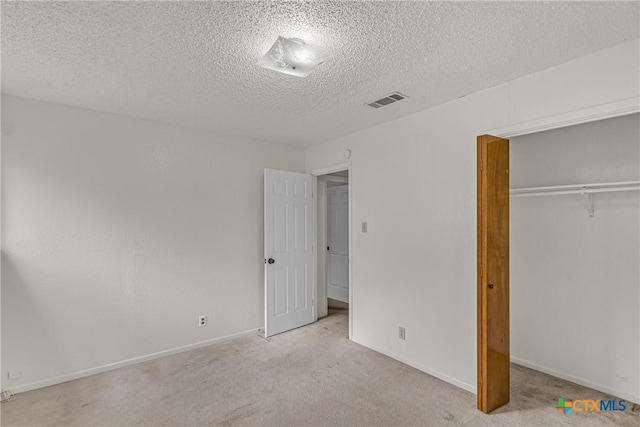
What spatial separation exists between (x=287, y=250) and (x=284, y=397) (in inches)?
76.1

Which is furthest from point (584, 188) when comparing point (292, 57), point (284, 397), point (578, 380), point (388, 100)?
point (284, 397)

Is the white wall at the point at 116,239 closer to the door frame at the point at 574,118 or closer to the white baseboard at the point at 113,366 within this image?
the white baseboard at the point at 113,366

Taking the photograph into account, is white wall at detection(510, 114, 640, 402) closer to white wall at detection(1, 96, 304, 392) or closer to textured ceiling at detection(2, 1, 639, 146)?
textured ceiling at detection(2, 1, 639, 146)

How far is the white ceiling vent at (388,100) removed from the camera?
2.76 m

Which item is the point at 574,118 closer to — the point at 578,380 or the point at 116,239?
the point at 578,380

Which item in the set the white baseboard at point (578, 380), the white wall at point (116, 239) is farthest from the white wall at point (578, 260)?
the white wall at point (116, 239)

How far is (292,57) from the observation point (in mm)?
1998

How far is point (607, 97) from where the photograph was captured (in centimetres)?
203

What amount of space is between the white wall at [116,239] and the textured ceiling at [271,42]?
1.35 feet

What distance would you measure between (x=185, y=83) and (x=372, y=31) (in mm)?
1511

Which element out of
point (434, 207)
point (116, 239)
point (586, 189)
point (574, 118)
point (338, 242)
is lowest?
point (338, 242)

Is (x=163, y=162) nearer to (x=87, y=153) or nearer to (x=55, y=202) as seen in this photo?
(x=87, y=153)

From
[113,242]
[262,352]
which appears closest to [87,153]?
[113,242]

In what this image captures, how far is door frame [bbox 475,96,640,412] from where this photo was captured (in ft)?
6.44
